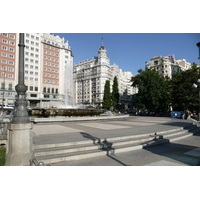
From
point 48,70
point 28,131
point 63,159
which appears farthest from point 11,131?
point 48,70

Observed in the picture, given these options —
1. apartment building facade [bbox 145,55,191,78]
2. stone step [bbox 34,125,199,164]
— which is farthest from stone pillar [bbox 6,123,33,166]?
apartment building facade [bbox 145,55,191,78]

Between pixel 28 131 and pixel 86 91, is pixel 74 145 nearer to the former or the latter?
pixel 28 131

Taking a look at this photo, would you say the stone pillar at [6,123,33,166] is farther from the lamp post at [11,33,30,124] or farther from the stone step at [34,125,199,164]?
the stone step at [34,125,199,164]

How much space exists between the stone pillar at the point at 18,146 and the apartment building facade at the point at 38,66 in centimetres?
4705

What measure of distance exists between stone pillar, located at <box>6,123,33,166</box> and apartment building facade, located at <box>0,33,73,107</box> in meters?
47.0

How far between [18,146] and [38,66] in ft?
196

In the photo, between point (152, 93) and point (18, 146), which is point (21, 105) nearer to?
point (18, 146)

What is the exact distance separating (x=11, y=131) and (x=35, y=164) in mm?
1180

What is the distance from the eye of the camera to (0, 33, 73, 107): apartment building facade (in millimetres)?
50188

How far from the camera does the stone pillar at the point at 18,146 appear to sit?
4.16m

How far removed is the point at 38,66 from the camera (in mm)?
58031

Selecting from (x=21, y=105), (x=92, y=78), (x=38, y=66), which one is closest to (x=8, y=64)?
(x=38, y=66)

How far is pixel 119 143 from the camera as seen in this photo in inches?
261

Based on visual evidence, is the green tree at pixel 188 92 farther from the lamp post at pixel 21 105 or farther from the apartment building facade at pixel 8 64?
the apartment building facade at pixel 8 64
